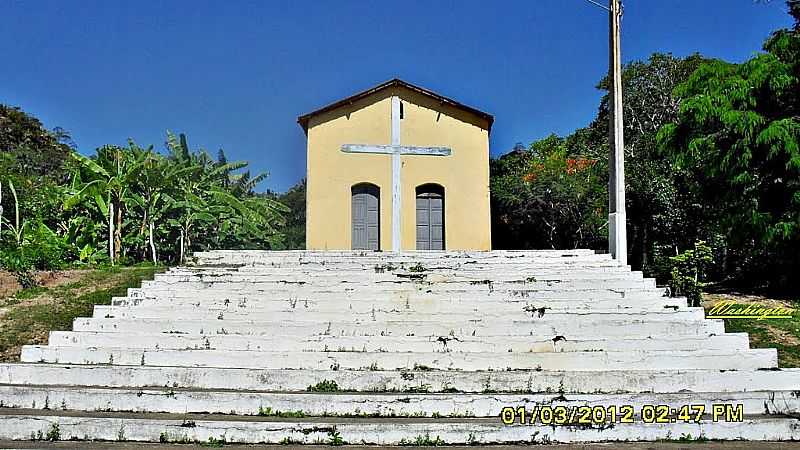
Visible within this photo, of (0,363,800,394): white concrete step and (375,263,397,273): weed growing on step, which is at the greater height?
(375,263,397,273): weed growing on step

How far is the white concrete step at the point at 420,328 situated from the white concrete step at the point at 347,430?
1611 millimetres

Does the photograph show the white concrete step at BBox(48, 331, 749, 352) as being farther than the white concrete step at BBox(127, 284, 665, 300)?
No

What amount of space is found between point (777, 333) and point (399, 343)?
193 inches

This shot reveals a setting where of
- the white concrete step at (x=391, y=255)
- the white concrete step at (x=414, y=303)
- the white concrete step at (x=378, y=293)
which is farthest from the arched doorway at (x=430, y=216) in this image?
the white concrete step at (x=414, y=303)

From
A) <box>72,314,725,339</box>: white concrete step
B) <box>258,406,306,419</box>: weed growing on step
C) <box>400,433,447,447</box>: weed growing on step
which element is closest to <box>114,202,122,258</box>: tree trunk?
<box>72,314,725,339</box>: white concrete step

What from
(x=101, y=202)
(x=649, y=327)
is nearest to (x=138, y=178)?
(x=101, y=202)

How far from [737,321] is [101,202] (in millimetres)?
12049

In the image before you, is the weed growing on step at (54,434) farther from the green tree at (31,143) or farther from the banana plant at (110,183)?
the green tree at (31,143)

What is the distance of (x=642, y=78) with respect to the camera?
87.1 feet

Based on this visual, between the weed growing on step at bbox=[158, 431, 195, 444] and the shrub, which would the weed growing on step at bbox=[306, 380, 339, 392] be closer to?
the weed growing on step at bbox=[158, 431, 195, 444]

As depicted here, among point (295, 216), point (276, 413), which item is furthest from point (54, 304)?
point (295, 216)

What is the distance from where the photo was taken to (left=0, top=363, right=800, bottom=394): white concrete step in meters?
6.04

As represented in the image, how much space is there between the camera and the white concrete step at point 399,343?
6.78 m

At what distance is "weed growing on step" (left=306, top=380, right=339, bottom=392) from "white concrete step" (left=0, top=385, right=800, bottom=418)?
204 mm
